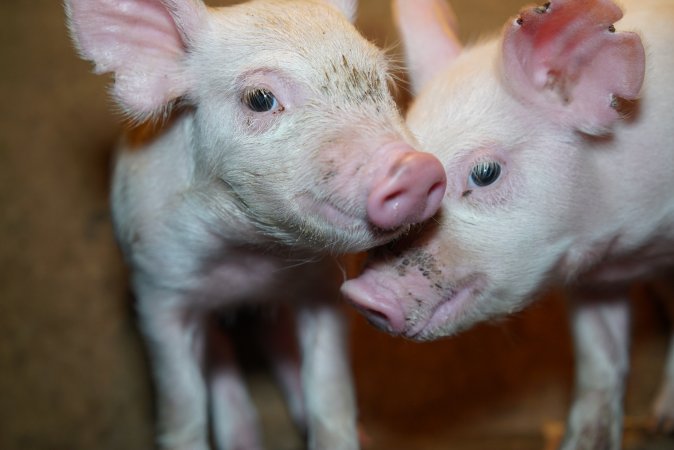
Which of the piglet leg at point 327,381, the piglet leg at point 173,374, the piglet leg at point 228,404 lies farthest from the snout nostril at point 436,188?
the piglet leg at point 228,404

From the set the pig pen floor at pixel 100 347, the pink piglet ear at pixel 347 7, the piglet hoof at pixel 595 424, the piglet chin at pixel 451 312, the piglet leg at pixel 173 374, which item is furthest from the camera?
the pig pen floor at pixel 100 347

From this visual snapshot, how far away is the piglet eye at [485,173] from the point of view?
2.38 metres

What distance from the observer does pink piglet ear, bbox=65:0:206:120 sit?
7.93ft

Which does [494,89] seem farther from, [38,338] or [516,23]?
[38,338]

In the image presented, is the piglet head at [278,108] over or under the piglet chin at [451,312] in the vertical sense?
over

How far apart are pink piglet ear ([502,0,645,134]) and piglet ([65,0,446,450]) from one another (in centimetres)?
38

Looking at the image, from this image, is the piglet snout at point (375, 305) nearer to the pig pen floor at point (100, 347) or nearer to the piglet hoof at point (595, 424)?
the piglet hoof at point (595, 424)

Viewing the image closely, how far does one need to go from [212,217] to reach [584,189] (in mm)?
1016

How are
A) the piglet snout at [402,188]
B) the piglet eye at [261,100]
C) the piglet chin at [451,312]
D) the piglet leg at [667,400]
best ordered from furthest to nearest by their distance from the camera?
the piglet leg at [667,400] < the piglet chin at [451,312] < the piglet eye at [261,100] < the piglet snout at [402,188]

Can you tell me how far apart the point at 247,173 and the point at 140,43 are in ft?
1.69

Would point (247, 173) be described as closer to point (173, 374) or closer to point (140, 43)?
point (140, 43)

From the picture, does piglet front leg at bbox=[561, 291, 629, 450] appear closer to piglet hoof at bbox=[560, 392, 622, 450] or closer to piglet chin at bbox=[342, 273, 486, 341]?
piglet hoof at bbox=[560, 392, 622, 450]

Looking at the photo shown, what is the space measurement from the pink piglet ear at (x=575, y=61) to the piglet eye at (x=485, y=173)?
214mm

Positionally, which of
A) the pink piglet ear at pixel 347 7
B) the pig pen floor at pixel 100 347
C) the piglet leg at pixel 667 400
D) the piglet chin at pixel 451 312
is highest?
the pink piglet ear at pixel 347 7
